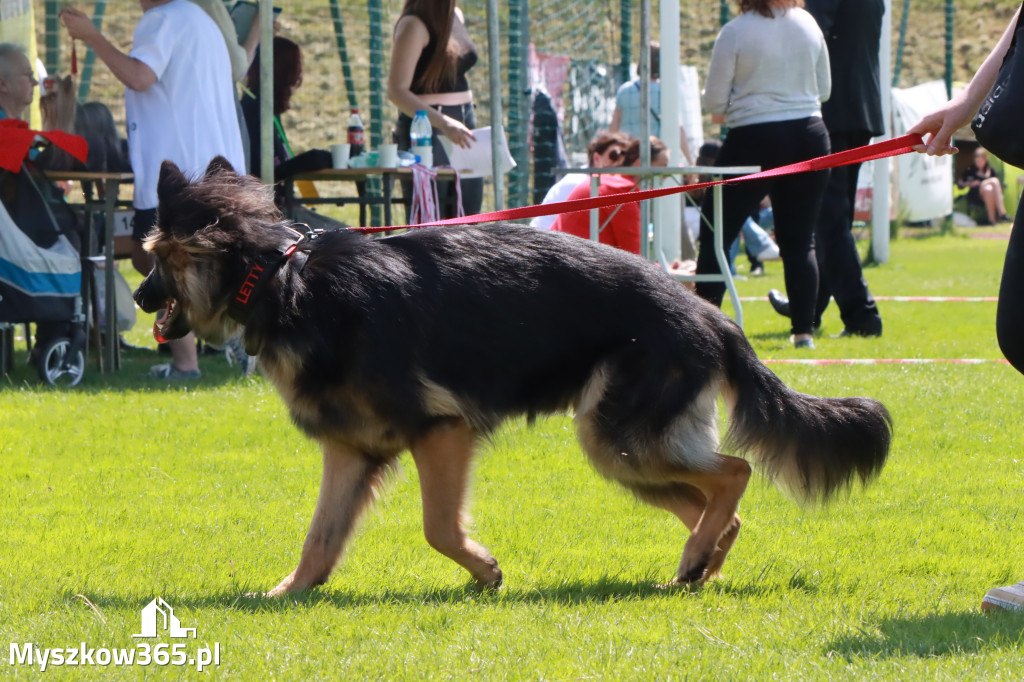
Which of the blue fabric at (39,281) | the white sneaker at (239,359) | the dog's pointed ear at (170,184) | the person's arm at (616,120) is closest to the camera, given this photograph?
the dog's pointed ear at (170,184)

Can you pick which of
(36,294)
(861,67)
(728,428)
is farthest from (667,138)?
(728,428)

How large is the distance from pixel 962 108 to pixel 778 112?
175 inches

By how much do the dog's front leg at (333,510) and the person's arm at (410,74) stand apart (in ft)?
14.0

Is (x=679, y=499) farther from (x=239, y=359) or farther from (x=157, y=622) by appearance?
(x=239, y=359)

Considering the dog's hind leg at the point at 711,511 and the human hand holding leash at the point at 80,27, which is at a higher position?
the human hand holding leash at the point at 80,27

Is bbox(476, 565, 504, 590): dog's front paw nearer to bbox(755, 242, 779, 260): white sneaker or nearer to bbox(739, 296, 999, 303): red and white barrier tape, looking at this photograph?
bbox(739, 296, 999, 303): red and white barrier tape

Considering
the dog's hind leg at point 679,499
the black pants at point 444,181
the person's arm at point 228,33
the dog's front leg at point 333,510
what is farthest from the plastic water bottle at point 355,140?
the dog's hind leg at point 679,499

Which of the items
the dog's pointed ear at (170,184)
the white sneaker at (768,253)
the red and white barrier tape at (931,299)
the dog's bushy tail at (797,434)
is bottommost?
the red and white barrier tape at (931,299)

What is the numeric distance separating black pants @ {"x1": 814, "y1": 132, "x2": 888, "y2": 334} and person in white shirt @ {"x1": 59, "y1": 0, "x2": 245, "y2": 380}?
435cm

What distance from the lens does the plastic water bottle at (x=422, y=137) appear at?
25.3 ft

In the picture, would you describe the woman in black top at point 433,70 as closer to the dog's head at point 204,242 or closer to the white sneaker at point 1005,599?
the dog's head at point 204,242

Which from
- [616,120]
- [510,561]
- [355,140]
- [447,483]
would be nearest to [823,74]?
[355,140]

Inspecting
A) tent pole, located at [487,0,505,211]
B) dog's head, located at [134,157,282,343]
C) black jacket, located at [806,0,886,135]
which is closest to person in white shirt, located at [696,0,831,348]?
black jacket, located at [806,0,886,135]

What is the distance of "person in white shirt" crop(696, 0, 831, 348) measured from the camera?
7738mm
